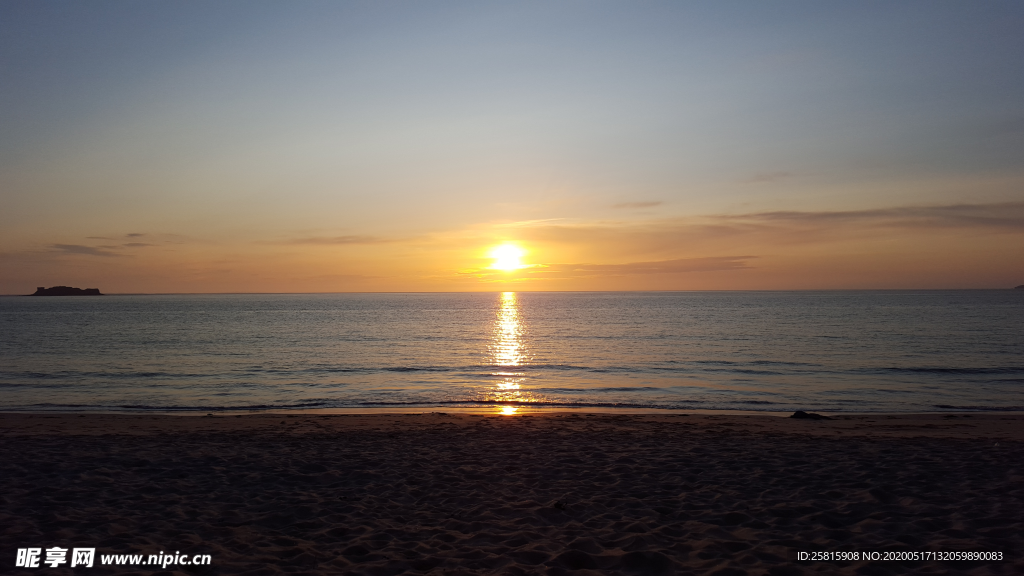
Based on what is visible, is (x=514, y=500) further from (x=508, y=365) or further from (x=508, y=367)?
(x=508, y=365)

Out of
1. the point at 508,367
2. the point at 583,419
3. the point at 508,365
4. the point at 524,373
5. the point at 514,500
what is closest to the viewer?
the point at 514,500

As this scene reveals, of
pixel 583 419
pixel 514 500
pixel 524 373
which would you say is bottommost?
pixel 524 373

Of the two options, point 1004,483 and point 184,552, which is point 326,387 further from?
point 1004,483

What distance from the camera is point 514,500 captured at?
28.9ft

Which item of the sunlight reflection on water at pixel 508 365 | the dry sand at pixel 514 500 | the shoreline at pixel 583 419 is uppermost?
the dry sand at pixel 514 500

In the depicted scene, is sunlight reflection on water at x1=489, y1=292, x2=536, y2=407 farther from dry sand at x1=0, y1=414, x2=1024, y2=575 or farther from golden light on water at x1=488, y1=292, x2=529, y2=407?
dry sand at x1=0, y1=414, x2=1024, y2=575

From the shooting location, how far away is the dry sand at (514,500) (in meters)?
6.69

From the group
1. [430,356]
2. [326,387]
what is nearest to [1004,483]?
[326,387]

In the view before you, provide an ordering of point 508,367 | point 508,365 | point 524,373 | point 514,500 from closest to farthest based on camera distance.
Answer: point 514,500 < point 524,373 < point 508,367 < point 508,365

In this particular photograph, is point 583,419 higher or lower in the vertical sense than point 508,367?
higher

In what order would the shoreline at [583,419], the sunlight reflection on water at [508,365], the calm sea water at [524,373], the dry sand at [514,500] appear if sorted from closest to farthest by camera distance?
1. the dry sand at [514,500]
2. the shoreline at [583,419]
3. the calm sea water at [524,373]
4. the sunlight reflection on water at [508,365]

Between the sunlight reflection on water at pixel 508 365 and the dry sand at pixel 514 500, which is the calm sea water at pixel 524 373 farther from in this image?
the dry sand at pixel 514 500

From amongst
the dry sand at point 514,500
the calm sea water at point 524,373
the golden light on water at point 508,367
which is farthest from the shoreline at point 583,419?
the golden light on water at point 508,367

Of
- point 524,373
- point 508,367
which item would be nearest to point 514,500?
point 524,373
